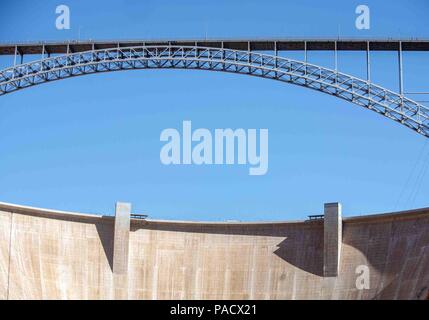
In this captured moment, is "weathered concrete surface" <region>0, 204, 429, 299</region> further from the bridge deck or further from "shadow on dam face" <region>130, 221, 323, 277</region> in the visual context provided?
the bridge deck

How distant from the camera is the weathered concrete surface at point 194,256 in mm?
57125

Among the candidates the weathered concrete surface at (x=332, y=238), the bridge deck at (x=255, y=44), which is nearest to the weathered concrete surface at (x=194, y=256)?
the weathered concrete surface at (x=332, y=238)

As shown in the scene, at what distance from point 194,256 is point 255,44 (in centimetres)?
1779

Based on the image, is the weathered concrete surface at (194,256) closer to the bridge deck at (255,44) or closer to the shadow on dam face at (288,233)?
the shadow on dam face at (288,233)

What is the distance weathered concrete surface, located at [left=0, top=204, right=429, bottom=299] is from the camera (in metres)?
57.1

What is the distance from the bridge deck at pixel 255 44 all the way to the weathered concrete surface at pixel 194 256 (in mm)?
12799

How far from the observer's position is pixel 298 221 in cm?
6094

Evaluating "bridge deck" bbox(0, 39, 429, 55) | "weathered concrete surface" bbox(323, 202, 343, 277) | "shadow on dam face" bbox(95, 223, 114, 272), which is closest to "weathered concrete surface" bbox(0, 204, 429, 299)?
"shadow on dam face" bbox(95, 223, 114, 272)

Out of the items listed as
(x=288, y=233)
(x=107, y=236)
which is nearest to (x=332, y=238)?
(x=288, y=233)

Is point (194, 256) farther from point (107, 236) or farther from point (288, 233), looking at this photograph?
point (288, 233)

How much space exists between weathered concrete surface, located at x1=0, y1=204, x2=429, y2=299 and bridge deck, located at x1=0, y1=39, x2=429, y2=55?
12.8m
